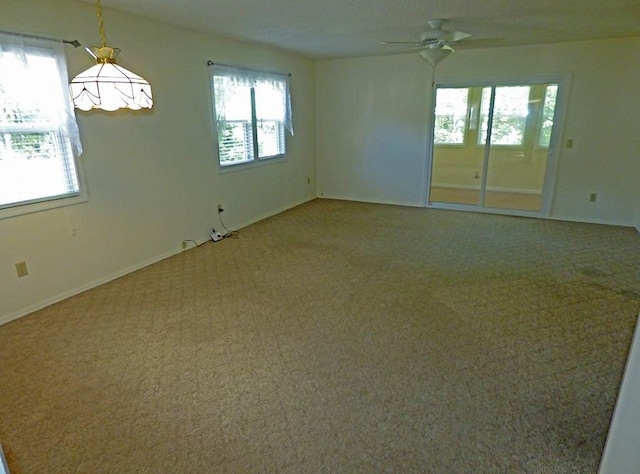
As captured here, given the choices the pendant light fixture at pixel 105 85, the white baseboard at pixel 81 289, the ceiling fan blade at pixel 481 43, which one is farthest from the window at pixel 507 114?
the pendant light fixture at pixel 105 85

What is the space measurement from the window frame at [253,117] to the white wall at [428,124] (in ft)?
3.61

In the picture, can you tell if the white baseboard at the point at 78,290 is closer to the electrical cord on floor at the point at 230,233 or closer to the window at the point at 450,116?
the electrical cord on floor at the point at 230,233

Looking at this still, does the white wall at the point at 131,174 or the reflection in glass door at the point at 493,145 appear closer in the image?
the white wall at the point at 131,174

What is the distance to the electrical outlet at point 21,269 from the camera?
3.10m

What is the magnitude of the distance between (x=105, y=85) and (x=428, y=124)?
16.8ft

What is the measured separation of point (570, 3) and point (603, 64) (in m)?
2.37

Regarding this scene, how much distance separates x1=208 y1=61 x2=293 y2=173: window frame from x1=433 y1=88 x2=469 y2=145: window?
2376mm

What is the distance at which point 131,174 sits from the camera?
3.90m

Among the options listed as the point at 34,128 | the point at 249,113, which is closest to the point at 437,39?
the point at 249,113

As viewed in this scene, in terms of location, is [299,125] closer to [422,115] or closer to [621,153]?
[422,115]

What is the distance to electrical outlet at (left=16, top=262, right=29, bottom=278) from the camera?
3.10 metres

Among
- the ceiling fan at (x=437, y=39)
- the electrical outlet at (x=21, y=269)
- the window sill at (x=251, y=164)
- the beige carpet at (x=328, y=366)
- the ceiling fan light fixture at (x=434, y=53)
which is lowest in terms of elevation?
the beige carpet at (x=328, y=366)

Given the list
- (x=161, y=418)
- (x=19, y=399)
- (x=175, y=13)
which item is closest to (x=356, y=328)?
(x=161, y=418)

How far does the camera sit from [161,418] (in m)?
2.05
